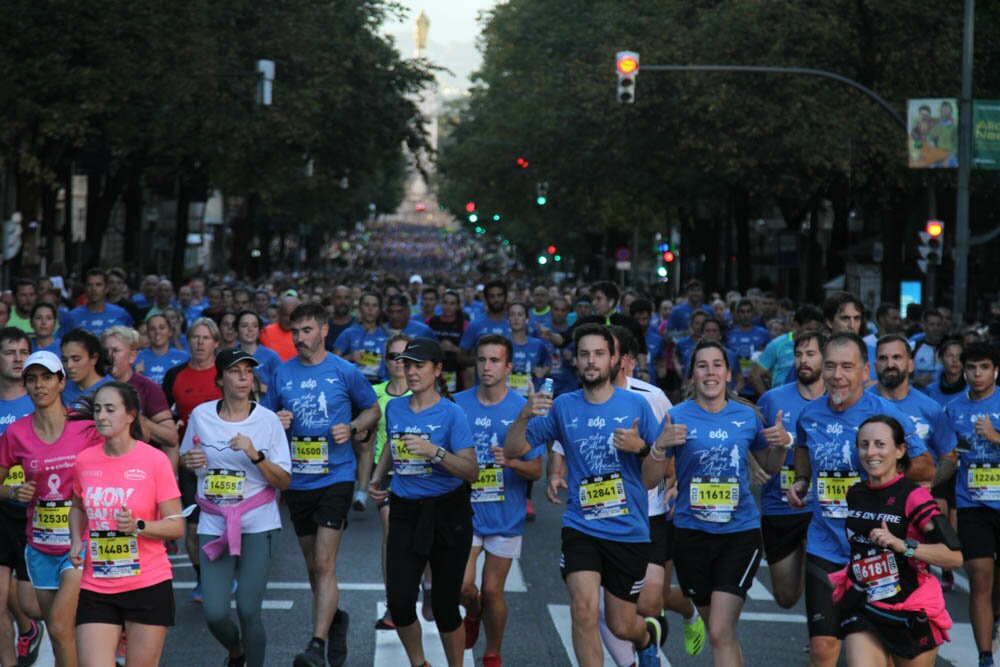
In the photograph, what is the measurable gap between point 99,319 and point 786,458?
9256 millimetres

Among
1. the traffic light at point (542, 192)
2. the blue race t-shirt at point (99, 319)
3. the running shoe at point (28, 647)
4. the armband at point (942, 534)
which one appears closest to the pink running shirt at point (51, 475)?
the running shoe at point (28, 647)

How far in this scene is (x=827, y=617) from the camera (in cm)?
778

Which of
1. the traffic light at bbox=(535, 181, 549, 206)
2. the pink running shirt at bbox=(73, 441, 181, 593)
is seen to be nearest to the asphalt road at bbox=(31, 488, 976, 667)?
the pink running shirt at bbox=(73, 441, 181, 593)

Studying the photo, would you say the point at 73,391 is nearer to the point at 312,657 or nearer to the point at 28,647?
the point at 28,647

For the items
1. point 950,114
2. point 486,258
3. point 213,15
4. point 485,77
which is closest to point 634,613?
point 950,114

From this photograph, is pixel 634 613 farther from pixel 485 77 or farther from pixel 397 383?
pixel 485 77

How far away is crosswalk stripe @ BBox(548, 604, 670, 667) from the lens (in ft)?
32.3

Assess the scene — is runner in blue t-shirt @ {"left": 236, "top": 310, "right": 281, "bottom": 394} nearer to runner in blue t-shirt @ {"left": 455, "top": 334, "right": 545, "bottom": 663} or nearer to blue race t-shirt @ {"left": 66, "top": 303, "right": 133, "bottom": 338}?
blue race t-shirt @ {"left": 66, "top": 303, "right": 133, "bottom": 338}

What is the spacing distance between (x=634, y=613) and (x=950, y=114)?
1739 centimetres

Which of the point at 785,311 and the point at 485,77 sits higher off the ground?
the point at 485,77

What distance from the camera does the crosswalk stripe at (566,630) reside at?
9859 mm

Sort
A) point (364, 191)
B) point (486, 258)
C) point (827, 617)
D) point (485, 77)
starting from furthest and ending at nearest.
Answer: point (486, 258) → point (364, 191) → point (485, 77) → point (827, 617)

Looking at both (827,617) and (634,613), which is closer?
(827,617)

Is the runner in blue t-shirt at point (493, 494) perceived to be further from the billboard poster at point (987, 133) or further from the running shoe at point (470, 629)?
the billboard poster at point (987, 133)
